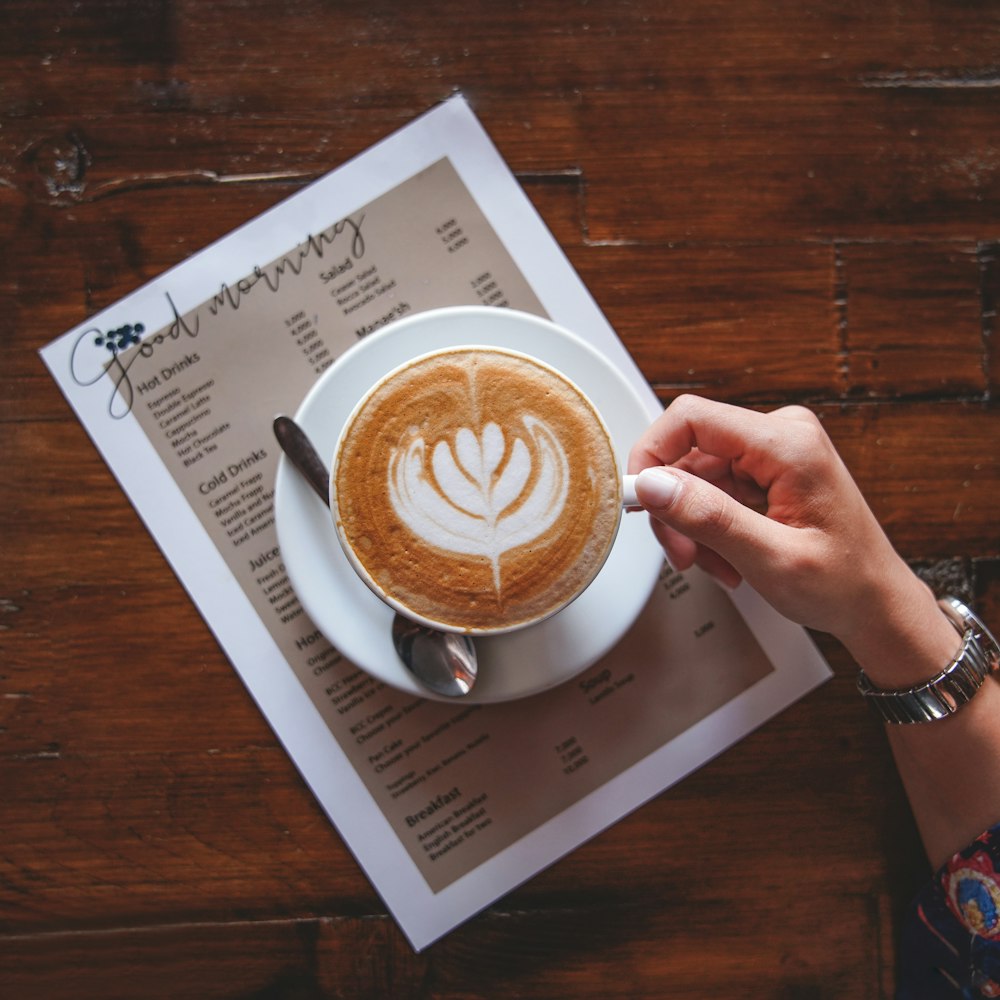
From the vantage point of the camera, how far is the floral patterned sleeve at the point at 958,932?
0.88 metres

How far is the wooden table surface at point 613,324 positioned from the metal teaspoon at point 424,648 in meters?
0.22

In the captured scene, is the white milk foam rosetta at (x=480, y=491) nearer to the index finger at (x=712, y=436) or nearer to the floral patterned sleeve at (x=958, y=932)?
the index finger at (x=712, y=436)

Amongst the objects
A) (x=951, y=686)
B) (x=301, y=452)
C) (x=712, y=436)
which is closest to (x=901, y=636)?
(x=951, y=686)

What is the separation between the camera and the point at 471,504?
0.77 metres

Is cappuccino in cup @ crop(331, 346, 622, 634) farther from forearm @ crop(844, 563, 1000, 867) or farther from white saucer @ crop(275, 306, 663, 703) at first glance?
forearm @ crop(844, 563, 1000, 867)

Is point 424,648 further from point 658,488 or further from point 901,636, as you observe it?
point 901,636

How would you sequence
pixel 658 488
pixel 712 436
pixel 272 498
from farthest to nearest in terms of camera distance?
pixel 272 498 < pixel 712 436 < pixel 658 488

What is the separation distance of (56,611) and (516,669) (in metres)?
0.53

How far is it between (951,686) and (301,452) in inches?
29.1

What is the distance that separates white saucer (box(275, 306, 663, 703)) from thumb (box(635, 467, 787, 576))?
128 mm

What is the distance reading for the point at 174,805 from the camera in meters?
0.95

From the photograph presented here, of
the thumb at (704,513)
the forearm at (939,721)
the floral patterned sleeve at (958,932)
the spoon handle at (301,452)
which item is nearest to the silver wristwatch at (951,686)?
the forearm at (939,721)

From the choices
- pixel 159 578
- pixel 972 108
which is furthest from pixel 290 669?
pixel 972 108

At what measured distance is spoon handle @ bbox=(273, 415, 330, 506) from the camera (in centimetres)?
86
